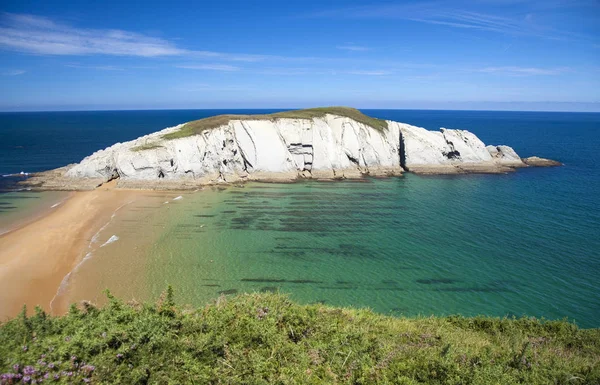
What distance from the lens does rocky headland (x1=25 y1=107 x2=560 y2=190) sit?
1711 inches

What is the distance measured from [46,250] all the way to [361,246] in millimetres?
23618

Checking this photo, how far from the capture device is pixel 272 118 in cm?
5266

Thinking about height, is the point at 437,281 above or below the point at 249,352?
below

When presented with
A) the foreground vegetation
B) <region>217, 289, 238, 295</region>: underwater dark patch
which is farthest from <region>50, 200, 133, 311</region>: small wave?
the foreground vegetation

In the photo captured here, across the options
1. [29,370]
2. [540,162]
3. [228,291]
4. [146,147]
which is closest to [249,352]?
[29,370]

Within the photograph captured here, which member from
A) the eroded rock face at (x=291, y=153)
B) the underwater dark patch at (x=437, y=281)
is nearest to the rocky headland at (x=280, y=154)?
the eroded rock face at (x=291, y=153)

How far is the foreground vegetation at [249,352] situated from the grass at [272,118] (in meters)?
41.4

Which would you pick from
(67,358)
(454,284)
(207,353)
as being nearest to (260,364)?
(207,353)

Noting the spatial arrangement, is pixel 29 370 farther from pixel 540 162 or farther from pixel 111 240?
pixel 540 162

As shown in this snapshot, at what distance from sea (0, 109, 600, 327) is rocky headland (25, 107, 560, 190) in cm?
457

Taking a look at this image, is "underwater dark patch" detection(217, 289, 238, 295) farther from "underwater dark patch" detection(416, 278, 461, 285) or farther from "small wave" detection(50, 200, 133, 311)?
"underwater dark patch" detection(416, 278, 461, 285)

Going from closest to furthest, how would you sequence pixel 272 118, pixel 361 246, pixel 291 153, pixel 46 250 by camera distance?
pixel 46 250 → pixel 361 246 → pixel 291 153 → pixel 272 118

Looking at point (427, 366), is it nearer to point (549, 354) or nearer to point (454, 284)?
point (549, 354)

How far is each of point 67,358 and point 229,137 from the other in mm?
44422
